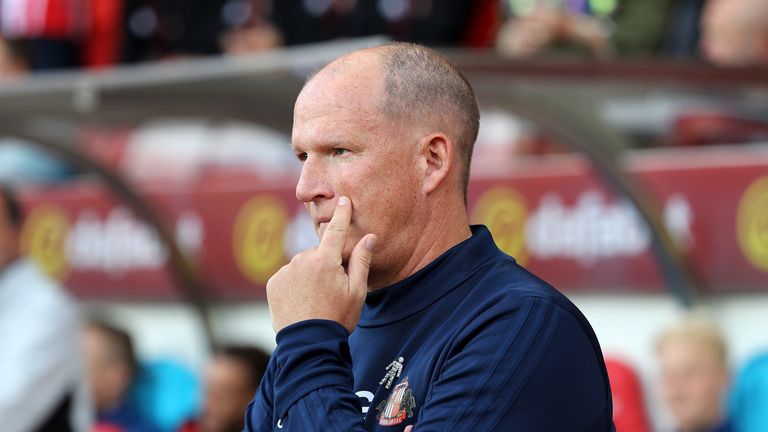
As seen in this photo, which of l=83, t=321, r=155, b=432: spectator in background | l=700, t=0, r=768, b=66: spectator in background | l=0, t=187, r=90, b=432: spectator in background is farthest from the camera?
l=83, t=321, r=155, b=432: spectator in background

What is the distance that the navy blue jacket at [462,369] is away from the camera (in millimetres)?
1750

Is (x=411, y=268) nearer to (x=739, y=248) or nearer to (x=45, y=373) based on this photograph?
(x=45, y=373)

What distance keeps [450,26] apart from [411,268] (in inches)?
227

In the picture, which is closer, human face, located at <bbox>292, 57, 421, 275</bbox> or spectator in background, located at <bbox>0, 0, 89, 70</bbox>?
human face, located at <bbox>292, 57, 421, 275</bbox>

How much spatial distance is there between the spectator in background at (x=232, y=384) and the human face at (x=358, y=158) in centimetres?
335

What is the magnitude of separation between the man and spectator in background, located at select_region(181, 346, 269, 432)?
3.25m

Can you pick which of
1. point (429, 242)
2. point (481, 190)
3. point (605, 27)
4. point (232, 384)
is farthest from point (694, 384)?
point (429, 242)

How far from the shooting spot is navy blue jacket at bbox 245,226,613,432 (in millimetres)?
1750

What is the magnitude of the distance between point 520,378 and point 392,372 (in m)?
0.21

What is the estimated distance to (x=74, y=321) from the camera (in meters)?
5.17

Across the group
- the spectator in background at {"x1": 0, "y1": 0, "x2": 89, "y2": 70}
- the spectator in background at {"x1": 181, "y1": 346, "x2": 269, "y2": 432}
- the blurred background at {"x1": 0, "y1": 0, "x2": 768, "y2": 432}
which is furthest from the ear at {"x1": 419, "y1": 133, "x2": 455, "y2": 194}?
the spectator in background at {"x1": 0, "y1": 0, "x2": 89, "y2": 70}

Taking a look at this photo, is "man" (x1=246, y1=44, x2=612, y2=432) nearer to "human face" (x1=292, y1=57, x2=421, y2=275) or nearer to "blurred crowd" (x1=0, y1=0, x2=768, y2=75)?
"human face" (x1=292, y1=57, x2=421, y2=275)

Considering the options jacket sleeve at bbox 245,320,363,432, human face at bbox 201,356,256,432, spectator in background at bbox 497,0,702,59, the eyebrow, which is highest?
the eyebrow

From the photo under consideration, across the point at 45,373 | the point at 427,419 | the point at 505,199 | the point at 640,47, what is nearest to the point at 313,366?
the point at 427,419
